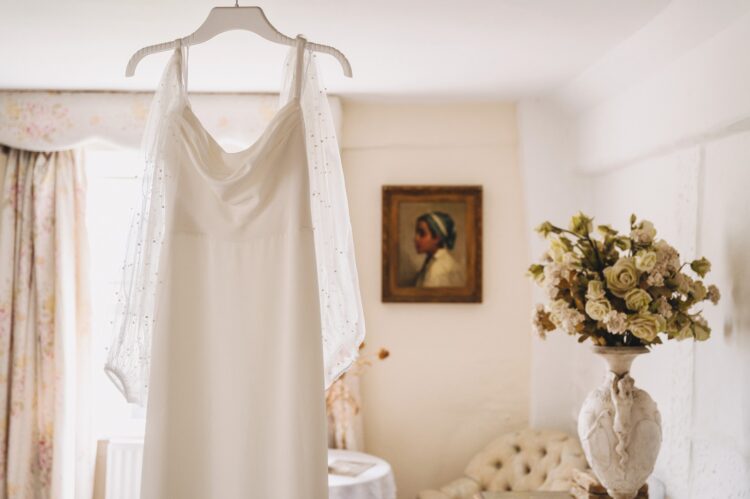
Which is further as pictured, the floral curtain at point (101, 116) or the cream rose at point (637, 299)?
the floral curtain at point (101, 116)

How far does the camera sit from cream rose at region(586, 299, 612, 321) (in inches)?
88.2

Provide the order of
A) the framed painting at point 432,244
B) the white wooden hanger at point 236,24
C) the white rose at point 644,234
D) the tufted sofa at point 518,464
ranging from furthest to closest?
the framed painting at point 432,244
the tufted sofa at point 518,464
the white rose at point 644,234
the white wooden hanger at point 236,24

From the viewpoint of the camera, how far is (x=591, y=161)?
11.8ft

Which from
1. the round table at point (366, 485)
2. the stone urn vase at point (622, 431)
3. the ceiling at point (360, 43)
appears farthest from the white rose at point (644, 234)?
the round table at point (366, 485)

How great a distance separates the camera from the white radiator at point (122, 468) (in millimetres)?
3879

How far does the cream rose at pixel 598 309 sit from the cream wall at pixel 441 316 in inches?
67.8

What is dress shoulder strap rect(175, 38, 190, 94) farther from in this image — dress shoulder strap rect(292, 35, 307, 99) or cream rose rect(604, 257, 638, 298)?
cream rose rect(604, 257, 638, 298)

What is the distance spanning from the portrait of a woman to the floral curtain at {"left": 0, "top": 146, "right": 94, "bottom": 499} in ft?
5.83

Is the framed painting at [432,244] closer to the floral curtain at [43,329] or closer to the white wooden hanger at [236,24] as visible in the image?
the floral curtain at [43,329]

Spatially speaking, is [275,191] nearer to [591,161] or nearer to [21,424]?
[591,161]

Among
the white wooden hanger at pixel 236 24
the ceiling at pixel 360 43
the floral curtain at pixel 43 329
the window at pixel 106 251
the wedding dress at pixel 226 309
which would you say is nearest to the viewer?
the wedding dress at pixel 226 309

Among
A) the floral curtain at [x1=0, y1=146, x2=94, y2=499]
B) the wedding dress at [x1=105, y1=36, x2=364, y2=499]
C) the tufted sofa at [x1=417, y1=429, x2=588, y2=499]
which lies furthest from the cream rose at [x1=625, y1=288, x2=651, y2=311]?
the floral curtain at [x1=0, y1=146, x2=94, y2=499]

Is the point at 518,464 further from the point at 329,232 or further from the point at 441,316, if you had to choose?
the point at 329,232

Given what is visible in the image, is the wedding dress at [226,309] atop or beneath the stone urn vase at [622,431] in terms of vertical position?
atop
